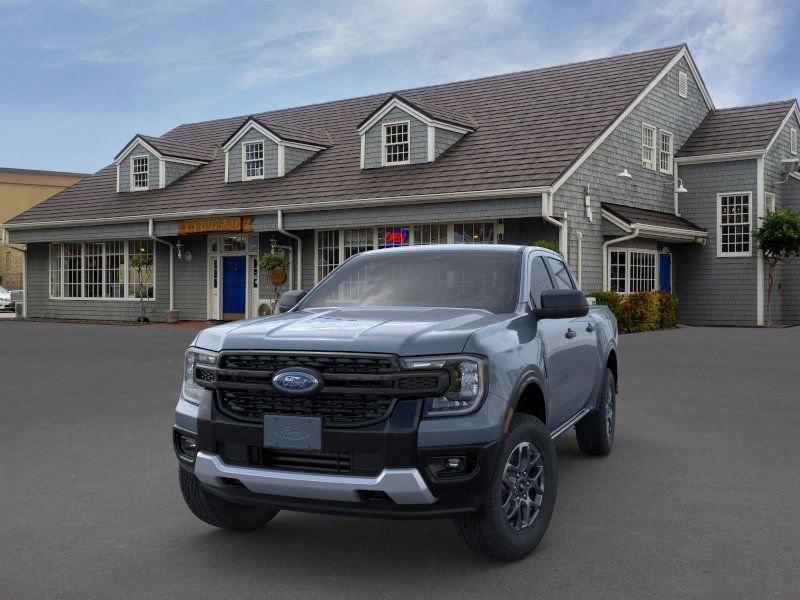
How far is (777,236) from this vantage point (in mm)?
25078

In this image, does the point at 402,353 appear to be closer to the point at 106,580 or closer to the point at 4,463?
the point at 106,580

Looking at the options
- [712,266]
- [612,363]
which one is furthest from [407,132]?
[612,363]

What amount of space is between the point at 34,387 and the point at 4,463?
202 inches

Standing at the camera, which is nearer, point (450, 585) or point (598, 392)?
point (450, 585)

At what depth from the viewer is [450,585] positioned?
4383 millimetres

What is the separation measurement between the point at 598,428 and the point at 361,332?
3.42m

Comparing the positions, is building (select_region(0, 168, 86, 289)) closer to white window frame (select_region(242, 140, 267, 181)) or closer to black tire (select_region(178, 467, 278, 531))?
white window frame (select_region(242, 140, 267, 181))

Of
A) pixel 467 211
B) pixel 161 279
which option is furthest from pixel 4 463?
pixel 161 279

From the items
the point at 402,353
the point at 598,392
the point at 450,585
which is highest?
the point at 402,353

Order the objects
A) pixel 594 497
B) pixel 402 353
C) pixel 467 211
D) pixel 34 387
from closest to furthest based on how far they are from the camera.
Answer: pixel 402 353 < pixel 594 497 < pixel 34 387 < pixel 467 211

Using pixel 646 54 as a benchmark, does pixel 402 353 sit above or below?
below

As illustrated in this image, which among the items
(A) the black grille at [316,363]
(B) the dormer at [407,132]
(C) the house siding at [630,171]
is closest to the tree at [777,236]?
(C) the house siding at [630,171]

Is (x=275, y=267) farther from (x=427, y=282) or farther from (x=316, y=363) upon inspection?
(x=316, y=363)

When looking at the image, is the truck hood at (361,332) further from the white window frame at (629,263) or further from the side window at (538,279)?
the white window frame at (629,263)
